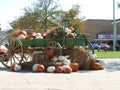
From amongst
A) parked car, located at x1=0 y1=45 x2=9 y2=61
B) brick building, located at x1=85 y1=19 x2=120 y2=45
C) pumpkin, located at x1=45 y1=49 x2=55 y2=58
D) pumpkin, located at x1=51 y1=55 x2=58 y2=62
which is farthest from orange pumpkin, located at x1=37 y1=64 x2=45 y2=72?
brick building, located at x1=85 y1=19 x2=120 y2=45

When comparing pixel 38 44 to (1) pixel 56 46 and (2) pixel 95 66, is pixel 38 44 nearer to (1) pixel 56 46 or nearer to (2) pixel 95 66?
(1) pixel 56 46

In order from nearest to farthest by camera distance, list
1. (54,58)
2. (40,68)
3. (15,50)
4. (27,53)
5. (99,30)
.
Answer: (40,68)
(54,58)
(15,50)
(27,53)
(99,30)

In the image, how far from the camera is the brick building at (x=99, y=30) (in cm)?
9661

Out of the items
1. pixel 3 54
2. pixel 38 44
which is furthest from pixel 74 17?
pixel 38 44

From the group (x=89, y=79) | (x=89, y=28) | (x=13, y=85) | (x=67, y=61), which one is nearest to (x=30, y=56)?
(x=67, y=61)

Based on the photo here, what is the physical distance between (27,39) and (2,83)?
662 centimetres

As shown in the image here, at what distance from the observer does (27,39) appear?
63.9 ft

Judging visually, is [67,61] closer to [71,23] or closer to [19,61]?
[19,61]

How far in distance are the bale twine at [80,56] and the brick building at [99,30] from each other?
7741 centimetres

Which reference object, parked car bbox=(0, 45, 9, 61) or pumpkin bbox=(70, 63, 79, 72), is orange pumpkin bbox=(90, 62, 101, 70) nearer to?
pumpkin bbox=(70, 63, 79, 72)

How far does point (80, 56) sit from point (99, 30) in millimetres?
79349

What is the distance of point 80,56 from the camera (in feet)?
62.5

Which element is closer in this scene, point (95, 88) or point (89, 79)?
point (95, 88)

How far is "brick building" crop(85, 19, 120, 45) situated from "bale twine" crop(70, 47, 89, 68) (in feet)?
254
